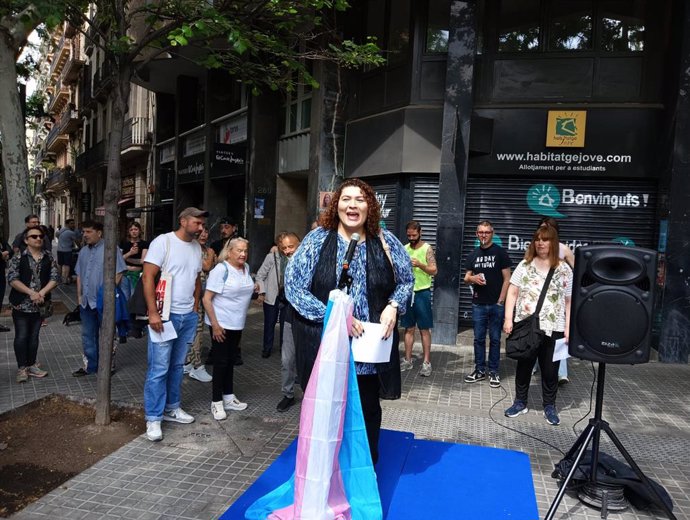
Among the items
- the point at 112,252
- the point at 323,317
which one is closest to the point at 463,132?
the point at 112,252

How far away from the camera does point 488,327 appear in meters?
6.58

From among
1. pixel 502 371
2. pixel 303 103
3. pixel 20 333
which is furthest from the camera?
pixel 303 103

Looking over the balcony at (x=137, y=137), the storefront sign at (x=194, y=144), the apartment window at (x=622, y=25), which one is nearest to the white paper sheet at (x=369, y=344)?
the apartment window at (x=622, y=25)

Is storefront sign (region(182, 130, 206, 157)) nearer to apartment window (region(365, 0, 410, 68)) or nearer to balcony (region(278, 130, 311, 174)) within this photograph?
balcony (region(278, 130, 311, 174))

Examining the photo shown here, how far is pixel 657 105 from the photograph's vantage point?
8.65 meters

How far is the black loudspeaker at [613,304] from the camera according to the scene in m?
3.41

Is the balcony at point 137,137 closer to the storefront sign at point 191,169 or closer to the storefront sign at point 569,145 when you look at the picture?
the storefront sign at point 191,169

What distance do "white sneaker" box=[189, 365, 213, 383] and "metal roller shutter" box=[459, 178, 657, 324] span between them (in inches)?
197

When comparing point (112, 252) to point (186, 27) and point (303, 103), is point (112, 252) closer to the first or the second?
point (186, 27)

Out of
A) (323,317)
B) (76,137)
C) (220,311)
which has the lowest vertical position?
(220,311)

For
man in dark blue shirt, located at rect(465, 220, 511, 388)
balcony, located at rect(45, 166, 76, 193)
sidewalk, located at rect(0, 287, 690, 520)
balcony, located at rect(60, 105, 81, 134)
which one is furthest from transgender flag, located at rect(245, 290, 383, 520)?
balcony, located at rect(45, 166, 76, 193)

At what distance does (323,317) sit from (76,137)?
143 feet

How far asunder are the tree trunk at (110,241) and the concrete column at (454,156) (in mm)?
5288

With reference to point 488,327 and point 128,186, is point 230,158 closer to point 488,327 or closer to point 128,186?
point 488,327
